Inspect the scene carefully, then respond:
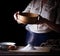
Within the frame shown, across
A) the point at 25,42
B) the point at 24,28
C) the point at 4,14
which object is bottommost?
the point at 25,42

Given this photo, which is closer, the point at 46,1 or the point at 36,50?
the point at 36,50

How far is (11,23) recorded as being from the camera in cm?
129

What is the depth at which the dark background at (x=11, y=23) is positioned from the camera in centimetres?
127

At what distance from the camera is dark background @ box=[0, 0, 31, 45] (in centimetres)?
127

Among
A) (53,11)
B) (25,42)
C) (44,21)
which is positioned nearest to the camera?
(44,21)

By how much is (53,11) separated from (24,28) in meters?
0.24

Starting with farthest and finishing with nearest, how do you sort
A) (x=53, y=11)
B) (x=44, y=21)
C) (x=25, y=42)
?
(x=25, y=42) → (x=53, y=11) → (x=44, y=21)

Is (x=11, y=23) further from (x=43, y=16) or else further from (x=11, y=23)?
(x=43, y=16)

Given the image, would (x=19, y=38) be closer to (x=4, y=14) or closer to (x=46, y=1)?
(x=4, y=14)

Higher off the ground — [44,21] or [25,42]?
[44,21]

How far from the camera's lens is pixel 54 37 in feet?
4.16

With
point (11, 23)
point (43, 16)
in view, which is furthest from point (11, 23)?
point (43, 16)

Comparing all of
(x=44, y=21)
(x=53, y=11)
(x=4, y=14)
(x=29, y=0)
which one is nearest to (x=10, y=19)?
(x=4, y=14)

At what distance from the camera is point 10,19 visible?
50.5 inches
